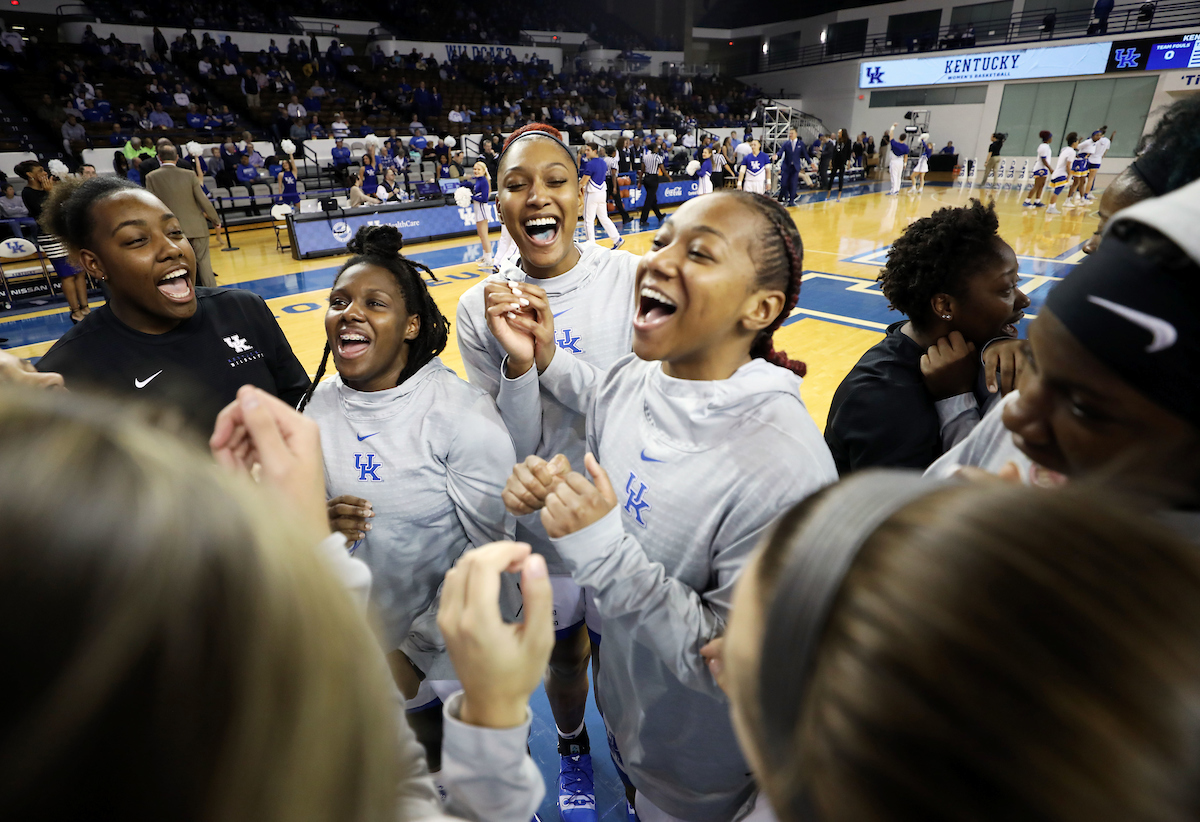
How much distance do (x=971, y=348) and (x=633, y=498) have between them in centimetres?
119

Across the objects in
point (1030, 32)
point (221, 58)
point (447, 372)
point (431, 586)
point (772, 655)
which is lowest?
point (431, 586)

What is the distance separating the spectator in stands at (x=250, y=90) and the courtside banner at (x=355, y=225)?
10.2 m

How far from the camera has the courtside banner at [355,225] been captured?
10.7 m

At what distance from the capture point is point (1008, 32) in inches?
933

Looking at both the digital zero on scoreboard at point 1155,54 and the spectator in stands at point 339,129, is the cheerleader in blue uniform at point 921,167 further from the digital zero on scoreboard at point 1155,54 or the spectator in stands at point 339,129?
the spectator in stands at point 339,129

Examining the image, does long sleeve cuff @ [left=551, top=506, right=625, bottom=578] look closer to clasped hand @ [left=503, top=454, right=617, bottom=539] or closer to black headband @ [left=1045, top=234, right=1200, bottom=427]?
clasped hand @ [left=503, top=454, right=617, bottom=539]

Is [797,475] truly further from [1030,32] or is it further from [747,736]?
[1030,32]

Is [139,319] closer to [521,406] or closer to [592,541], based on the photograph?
[521,406]

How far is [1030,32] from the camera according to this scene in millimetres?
23438

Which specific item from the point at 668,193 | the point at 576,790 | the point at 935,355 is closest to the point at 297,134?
the point at 668,193

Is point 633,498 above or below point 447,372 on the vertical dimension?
below

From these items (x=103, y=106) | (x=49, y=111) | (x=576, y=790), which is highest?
(x=103, y=106)

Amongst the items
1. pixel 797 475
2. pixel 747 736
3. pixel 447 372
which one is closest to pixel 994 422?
pixel 797 475

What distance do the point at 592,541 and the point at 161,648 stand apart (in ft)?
2.64
